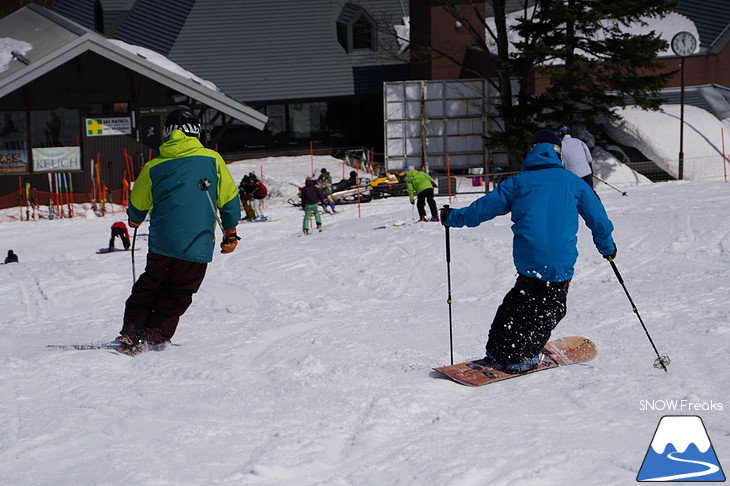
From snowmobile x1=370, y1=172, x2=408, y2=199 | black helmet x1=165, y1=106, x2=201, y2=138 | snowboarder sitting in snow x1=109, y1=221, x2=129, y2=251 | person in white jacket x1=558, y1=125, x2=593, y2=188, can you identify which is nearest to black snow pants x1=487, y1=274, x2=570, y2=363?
black helmet x1=165, y1=106, x2=201, y2=138

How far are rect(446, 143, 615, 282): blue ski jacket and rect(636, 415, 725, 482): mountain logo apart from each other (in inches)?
53.4

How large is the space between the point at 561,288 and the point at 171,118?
3.10m

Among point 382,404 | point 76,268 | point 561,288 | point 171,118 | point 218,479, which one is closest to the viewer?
point 218,479

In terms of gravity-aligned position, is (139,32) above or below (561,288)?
above

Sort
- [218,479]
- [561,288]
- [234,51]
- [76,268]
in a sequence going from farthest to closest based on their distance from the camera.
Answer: [234,51] → [76,268] → [561,288] → [218,479]

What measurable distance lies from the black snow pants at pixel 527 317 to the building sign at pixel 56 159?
22.3m

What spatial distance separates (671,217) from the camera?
13.7 m

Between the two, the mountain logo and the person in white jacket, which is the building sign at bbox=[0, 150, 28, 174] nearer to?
the person in white jacket

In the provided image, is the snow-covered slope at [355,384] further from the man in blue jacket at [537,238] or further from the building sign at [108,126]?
the building sign at [108,126]

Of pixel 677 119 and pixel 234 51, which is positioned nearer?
pixel 677 119

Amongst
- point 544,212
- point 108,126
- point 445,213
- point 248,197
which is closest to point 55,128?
point 108,126

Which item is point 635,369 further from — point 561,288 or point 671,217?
point 671,217

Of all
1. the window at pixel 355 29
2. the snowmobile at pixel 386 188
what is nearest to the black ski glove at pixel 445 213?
the snowmobile at pixel 386 188

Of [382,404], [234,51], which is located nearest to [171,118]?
[382,404]
